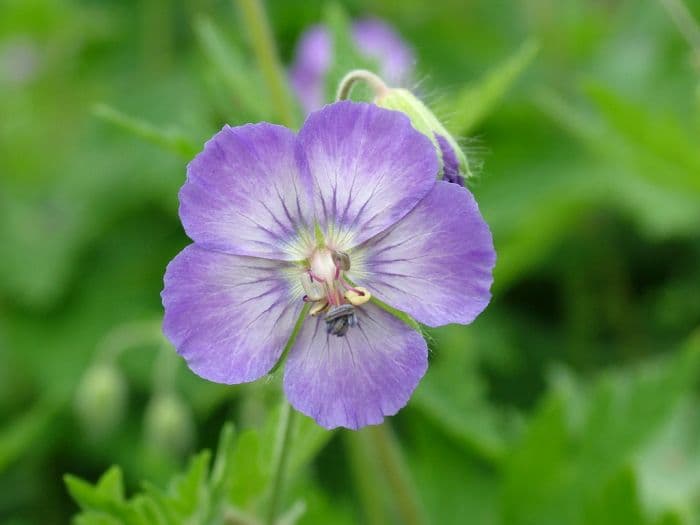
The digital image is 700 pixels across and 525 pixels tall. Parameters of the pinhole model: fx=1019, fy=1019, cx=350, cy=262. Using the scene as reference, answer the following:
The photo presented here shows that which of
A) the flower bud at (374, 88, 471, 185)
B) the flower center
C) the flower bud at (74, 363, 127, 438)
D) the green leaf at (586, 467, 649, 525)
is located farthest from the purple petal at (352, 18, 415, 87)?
the flower center

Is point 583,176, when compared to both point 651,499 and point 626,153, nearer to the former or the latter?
point 626,153

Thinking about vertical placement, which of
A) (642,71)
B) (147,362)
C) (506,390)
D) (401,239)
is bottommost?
(147,362)

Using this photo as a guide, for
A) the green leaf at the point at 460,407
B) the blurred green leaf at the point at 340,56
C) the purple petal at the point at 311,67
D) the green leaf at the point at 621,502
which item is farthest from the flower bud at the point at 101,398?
the green leaf at the point at 621,502

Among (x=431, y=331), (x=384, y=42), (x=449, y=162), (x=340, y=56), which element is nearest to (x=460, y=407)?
(x=431, y=331)

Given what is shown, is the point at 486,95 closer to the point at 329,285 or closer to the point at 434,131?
the point at 434,131

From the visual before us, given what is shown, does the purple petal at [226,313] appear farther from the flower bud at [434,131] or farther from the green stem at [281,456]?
the flower bud at [434,131]

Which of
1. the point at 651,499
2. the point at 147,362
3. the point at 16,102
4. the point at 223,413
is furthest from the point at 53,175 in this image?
the point at 651,499
